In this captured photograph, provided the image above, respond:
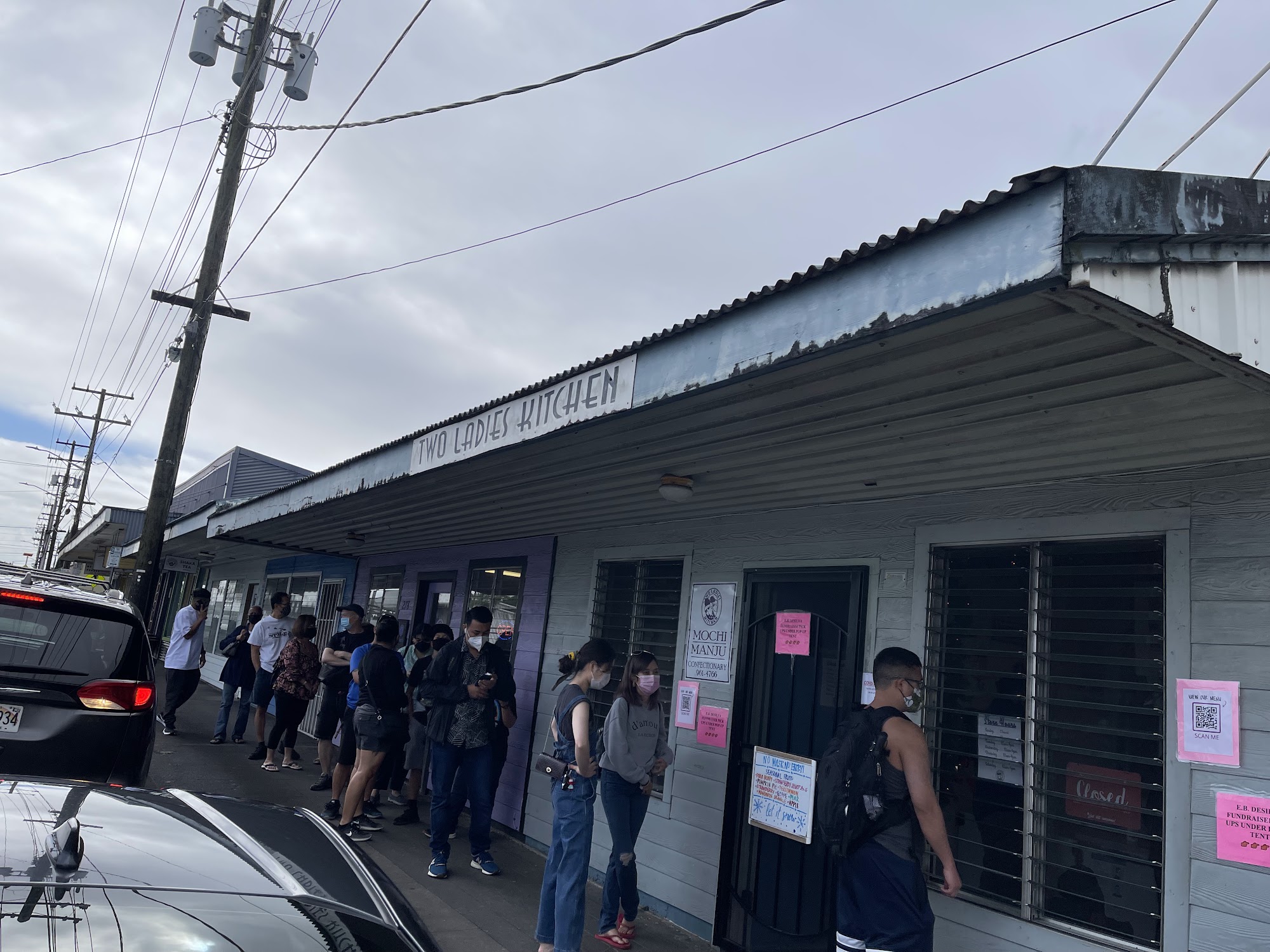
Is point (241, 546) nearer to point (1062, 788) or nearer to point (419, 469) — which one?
point (419, 469)

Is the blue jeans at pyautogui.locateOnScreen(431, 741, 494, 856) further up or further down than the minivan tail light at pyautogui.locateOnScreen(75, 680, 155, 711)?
further down

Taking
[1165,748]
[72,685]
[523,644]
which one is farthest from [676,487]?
[523,644]

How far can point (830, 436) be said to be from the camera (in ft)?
14.1

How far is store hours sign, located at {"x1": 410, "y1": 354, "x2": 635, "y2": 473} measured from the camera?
14.1 feet

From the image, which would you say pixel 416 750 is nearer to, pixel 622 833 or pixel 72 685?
pixel 622 833

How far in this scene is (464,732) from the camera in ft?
21.6

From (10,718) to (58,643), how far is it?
452 mm

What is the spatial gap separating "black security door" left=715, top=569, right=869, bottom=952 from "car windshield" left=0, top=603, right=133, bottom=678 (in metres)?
3.81

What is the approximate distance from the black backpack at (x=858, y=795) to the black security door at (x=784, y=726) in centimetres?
147

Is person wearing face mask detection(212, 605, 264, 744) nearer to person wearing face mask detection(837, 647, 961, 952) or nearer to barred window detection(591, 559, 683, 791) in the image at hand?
barred window detection(591, 559, 683, 791)

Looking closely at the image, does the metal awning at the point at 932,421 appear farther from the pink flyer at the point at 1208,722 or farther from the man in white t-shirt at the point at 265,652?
the man in white t-shirt at the point at 265,652

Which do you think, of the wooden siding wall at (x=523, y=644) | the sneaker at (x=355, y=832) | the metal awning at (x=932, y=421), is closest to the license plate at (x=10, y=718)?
the metal awning at (x=932, y=421)

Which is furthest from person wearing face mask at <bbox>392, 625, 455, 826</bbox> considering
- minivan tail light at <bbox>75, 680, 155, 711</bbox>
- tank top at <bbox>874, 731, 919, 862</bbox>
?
tank top at <bbox>874, 731, 919, 862</bbox>

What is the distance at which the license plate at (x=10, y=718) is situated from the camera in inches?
187
